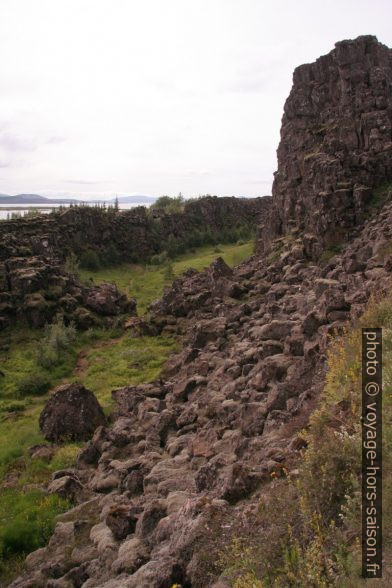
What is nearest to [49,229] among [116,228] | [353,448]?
[116,228]

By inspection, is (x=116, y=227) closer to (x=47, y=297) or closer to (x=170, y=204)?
(x=170, y=204)

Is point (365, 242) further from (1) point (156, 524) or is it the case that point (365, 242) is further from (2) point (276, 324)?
(1) point (156, 524)

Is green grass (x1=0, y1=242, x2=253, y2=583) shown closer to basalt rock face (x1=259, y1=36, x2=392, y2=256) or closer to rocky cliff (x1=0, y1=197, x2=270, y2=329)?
rocky cliff (x1=0, y1=197, x2=270, y2=329)

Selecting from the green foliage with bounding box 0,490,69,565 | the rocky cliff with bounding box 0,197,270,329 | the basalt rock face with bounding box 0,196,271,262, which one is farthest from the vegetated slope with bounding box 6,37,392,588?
the basalt rock face with bounding box 0,196,271,262

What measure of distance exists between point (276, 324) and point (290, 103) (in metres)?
26.8

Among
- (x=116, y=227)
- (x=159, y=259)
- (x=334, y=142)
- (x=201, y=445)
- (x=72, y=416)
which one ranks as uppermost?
(x=334, y=142)

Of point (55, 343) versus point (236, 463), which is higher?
point (236, 463)

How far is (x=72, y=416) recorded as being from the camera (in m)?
18.4

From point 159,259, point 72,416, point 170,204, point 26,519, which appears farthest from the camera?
point 170,204

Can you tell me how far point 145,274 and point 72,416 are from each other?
4170 cm

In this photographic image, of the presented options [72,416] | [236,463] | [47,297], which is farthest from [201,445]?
[47,297]

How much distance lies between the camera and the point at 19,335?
34.8 metres

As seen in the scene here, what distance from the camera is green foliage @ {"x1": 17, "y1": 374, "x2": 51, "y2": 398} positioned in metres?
25.2

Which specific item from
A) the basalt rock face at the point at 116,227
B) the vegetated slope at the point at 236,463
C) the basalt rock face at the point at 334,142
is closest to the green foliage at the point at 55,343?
the vegetated slope at the point at 236,463
